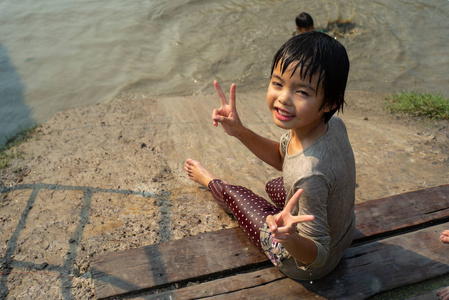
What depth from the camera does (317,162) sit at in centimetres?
197

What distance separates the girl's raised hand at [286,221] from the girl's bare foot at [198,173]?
155 cm

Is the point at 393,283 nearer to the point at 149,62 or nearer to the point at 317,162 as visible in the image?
the point at 317,162

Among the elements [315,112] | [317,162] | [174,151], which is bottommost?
[174,151]

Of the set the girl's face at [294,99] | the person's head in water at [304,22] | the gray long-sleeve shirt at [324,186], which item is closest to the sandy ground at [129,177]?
the gray long-sleeve shirt at [324,186]

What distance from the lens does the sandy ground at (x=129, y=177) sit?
276 cm

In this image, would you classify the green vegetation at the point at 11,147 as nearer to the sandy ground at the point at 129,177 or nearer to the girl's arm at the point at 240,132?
the sandy ground at the point at 129,177

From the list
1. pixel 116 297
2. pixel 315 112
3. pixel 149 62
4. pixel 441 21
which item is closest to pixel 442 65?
pixel 441 21

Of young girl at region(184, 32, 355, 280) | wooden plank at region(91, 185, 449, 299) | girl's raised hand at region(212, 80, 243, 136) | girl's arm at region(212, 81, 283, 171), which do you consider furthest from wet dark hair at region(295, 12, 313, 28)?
young girl at region(184, 32, 355, 280)

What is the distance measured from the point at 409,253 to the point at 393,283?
27 cm

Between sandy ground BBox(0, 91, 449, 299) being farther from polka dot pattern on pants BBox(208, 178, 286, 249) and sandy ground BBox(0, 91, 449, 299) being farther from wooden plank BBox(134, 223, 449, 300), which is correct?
wooden plank BBox(134, 223, 449, 300)

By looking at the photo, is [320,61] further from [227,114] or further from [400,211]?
[400,211]

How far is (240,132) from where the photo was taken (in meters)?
2.52

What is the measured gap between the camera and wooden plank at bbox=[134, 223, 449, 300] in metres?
2.33

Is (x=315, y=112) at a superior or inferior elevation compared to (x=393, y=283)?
superior
